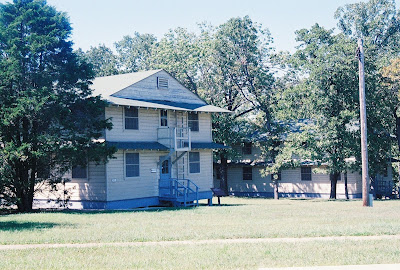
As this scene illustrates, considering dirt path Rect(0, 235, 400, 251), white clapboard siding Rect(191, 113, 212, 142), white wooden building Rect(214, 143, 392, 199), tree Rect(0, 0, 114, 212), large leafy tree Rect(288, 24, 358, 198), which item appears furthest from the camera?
white wooden building Rect(214, 143, 392, 199)

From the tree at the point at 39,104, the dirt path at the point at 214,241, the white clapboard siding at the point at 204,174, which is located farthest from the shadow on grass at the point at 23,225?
the white clapboard siding at the point at 204,174

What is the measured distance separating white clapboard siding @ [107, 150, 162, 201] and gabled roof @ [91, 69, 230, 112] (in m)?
2.79

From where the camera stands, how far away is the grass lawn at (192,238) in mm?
11133

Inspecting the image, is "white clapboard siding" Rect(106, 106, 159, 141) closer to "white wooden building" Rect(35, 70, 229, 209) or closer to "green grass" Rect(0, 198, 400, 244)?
"white wooden building" Rect(35, 70, 229, 209)

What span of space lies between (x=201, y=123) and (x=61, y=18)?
41.1ft

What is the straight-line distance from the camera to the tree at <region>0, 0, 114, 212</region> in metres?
23.2

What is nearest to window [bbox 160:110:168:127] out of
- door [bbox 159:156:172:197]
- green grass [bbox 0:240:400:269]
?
door [bbox 159:156:172:197]

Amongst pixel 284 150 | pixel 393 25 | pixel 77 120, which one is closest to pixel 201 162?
pixel 284 150

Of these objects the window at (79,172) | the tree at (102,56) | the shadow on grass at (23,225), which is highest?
the tree at (102,56)

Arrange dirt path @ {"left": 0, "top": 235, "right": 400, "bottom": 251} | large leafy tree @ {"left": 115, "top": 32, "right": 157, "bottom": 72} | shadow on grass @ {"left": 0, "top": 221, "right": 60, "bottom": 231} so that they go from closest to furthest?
dirt path @ {"left": 0, "top": 235, "right": 400, "bottom": 251}, shadow on grass @ {"left": 0, "top": 221, "right": 60, "bottom": 231}, large leafy tree @ {"left": 115, "top": 32, "right": 157, "bottom": 72}

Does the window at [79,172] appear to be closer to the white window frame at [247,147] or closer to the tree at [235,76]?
the tree at [235,76]

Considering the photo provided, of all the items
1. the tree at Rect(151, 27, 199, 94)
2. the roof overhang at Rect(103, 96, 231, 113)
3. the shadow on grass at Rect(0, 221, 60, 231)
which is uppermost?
the tree at Rect(151, 27, 199, 94)

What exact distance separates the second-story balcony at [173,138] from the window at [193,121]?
2.45 m

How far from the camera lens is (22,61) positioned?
78.3 feet
